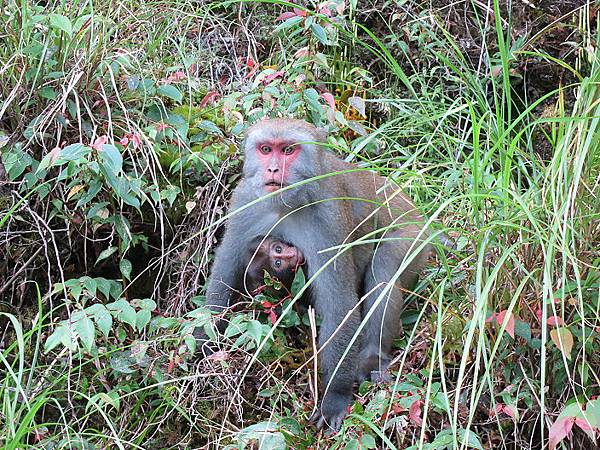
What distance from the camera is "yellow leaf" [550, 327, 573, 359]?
10.7 feet

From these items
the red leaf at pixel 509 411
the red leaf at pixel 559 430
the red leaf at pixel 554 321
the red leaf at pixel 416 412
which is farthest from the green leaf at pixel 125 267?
the red leaf at pixel 559 430

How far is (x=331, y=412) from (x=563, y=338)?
3.92 feet

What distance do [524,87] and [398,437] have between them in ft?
11.2

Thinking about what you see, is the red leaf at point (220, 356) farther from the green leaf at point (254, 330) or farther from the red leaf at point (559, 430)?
the red leaf at point (559, 430)

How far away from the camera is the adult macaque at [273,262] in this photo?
448cm

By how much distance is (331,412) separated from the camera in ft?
13.4

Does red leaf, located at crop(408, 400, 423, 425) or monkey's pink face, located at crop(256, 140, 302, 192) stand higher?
monkey's pink face, located at crop(256, 140, 302, 192)

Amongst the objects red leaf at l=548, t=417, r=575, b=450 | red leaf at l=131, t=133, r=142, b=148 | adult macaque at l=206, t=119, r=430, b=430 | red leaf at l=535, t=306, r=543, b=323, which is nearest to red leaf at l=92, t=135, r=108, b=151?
red leaf at l=131, t=133, r=142, b=148

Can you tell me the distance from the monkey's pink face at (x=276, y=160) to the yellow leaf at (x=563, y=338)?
1408mm

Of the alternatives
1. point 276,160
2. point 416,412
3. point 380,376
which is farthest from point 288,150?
point 416,412

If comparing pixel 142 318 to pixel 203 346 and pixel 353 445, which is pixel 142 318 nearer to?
pixel 203 346

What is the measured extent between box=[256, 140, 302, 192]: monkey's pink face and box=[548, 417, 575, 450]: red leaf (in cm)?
161

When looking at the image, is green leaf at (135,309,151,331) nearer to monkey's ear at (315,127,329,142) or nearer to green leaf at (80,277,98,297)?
green leaf at (80,277,98,297)

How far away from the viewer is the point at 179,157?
471cm
